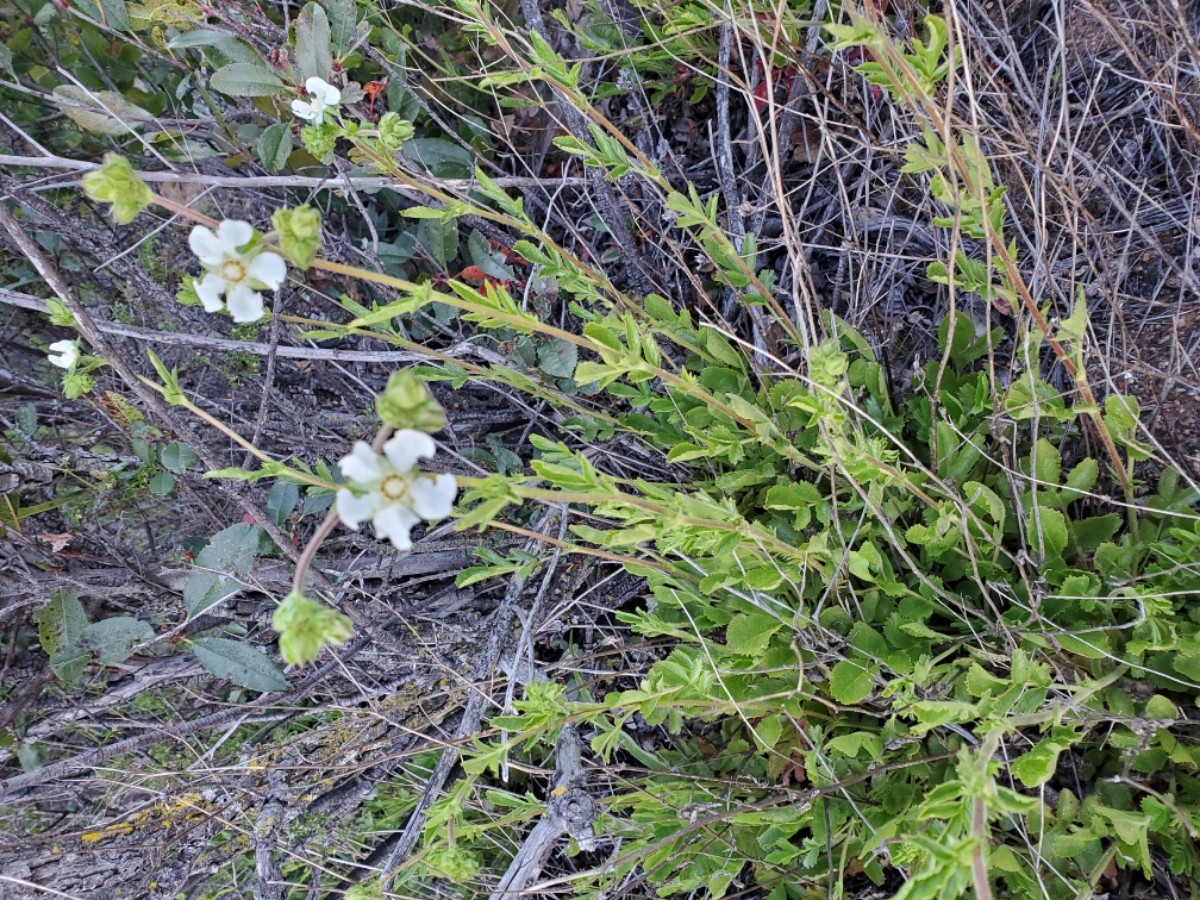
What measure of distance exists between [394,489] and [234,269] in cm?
40

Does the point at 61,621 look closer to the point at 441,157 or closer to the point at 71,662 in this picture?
the point at 71,662

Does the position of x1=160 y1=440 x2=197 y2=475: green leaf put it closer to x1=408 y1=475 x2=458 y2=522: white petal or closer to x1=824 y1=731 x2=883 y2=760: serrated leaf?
x1=408 y1=475 x2=458 y2=522: white petal

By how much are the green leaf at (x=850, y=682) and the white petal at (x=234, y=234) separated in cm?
126

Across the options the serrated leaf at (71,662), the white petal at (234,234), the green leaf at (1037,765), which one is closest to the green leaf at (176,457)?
the serrated leaf at (71,662)

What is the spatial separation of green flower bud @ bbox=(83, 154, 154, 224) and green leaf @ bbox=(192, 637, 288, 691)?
4.50 ft

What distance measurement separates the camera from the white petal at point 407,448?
92 cm

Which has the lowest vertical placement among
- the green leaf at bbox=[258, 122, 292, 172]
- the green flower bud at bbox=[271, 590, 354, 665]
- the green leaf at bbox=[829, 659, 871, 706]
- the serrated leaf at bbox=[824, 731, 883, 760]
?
the serrated leaf at bbox=[824, 731, 883, 760]

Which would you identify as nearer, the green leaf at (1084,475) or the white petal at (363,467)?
the white petal at (363,467)

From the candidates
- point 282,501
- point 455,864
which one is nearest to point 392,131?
point 282,501

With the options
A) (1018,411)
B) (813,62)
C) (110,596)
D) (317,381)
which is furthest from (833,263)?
(110,596)

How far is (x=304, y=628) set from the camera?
941mm

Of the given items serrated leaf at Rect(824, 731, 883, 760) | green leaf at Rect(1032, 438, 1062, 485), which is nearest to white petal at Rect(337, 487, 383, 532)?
serrated leaf at Rect(824, 731, 883, 760)

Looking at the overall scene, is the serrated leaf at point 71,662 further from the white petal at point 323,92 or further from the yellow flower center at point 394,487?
the yellow flower center at point 394,487

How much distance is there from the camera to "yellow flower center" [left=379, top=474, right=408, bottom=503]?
96cm
